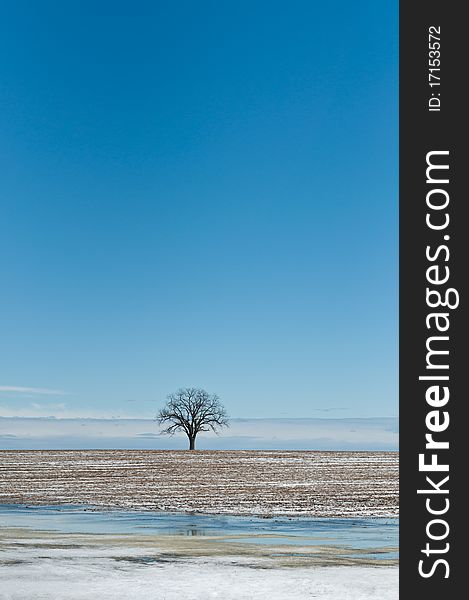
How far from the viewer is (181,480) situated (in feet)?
153

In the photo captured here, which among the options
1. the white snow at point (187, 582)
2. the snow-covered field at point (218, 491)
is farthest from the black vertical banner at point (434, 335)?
the snow-covered field at point (218, 491)

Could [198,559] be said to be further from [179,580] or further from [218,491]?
[218,491]

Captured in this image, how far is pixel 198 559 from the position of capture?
663 inches

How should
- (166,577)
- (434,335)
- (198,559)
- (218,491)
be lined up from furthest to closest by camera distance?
(218,491) → (198,559) → (166,577) → (434,335)

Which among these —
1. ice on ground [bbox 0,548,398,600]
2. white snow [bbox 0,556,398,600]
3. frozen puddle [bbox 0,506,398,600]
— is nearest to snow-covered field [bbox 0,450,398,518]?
frozen puddle [bbox 0,506,398,600]

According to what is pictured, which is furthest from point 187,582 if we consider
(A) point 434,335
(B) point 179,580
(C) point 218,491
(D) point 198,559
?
(C) point 218,491

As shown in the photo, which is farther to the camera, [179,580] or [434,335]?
[179,580]

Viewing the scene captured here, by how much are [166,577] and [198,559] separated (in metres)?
1.97

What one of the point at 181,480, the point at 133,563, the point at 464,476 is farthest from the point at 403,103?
the point at 181,480

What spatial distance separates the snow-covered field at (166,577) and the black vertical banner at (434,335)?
5071 mm

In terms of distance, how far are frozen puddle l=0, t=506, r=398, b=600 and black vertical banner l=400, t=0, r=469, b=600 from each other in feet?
16.7

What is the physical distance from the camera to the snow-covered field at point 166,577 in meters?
13.4

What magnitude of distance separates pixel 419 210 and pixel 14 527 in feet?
59.0

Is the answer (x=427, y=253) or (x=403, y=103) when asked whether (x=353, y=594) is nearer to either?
(x=427, y=253)
